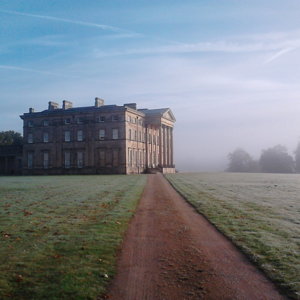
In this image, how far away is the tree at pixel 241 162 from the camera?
122 metres

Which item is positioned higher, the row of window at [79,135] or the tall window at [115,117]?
the tall window at [115,117]

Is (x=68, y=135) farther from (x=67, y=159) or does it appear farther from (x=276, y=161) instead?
(x=276, y=161)

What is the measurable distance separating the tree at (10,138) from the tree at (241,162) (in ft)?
211

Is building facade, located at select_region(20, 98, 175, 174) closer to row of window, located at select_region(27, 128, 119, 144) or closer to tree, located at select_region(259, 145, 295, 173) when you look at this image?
row of window, located at select_region(27, 128, 119, 144)

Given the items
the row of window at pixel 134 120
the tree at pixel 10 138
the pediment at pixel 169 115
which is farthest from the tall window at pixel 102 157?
the tree at pixel 10 138

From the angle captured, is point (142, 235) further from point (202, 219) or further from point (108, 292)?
point (108, 292)

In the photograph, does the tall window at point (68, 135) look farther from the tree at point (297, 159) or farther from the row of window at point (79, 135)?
the tree at point (297, 159)

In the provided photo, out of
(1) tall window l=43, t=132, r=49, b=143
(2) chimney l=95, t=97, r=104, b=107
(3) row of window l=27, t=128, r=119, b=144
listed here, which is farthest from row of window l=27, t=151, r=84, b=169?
(2) chimney l=95, t=97, r=104, b=107

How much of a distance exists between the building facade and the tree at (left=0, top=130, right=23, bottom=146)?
71.8ft

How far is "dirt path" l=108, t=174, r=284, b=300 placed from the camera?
21.5 ft

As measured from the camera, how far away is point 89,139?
7631 centimetres

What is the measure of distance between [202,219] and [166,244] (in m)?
4.52

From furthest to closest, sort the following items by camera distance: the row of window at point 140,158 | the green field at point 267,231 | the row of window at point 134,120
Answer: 1. the row of window at point 140,158
2. the row of window at point 134,120
3. the green field at point 267,231

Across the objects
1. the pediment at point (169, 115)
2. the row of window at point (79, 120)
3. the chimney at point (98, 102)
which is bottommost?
the row of window at point (79, 120)
